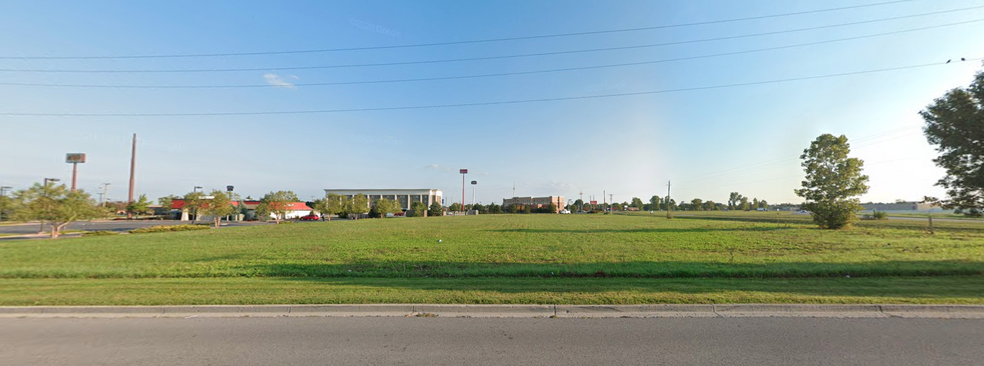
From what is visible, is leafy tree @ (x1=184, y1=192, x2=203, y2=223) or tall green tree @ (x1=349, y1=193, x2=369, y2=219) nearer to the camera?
leafy tree @ (x1=184, y1=192, x2=203, y2=223)

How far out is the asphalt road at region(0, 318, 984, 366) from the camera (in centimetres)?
429

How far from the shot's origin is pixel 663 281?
331 inches

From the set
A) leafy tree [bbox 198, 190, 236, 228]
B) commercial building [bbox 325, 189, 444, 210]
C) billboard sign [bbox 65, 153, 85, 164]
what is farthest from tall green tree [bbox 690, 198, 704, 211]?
billboard sign [bbox 65, 153, 85, 164]

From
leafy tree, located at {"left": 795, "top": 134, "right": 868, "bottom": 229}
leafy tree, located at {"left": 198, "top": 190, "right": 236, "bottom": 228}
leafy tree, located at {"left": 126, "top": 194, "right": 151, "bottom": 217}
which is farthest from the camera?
leafy tree, located at {"left": 126, "top": 194, "right": 151, "bottom": 217}

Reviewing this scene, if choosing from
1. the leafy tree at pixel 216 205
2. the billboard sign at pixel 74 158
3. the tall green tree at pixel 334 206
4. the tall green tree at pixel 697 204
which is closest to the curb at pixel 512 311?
the leafy tree at pixel 216 205

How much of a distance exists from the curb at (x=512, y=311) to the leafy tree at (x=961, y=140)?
6868 millimetres

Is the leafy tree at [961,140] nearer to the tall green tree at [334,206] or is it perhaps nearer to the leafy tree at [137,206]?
the tall green tree at [334,206]

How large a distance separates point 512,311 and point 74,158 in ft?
367

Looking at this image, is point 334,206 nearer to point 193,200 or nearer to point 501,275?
point 193,200

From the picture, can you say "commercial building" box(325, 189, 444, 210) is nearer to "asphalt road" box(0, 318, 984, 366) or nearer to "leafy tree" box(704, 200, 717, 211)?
"asphalt road" box(0, 318, 984, 366)

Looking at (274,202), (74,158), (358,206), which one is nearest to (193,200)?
(274,202)

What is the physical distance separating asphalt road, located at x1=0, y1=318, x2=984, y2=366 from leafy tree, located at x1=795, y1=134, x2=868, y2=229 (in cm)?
2581

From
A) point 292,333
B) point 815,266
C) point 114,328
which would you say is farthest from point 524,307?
point 815,266

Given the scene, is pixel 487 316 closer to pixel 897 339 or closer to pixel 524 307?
pixel 524 307
